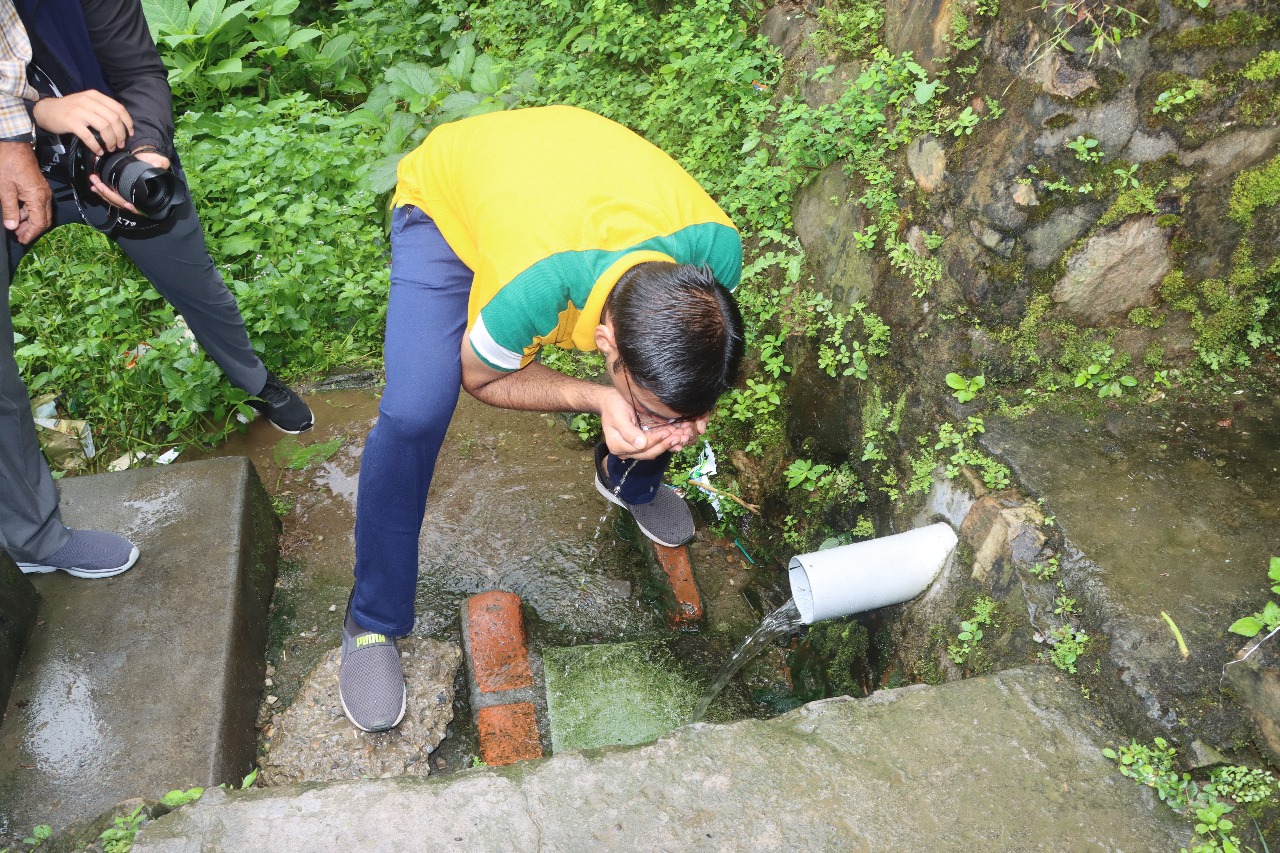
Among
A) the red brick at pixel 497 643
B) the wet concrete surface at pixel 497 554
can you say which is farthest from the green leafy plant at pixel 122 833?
the red brick at pixel 497 643

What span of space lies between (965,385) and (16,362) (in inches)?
112

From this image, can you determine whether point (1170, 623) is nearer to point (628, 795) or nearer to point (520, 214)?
point (628, 795)

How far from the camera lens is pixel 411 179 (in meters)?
2.30

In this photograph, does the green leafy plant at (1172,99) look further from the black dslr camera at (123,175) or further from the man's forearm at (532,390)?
the black dslr camera at (123,175)

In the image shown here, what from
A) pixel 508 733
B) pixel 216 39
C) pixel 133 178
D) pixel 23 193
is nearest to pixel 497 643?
pixel 508 733

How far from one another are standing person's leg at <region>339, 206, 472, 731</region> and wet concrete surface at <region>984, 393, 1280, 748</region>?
4.70 feet

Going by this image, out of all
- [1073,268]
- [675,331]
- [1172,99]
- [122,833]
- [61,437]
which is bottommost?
[61,437]

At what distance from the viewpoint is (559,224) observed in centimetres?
184

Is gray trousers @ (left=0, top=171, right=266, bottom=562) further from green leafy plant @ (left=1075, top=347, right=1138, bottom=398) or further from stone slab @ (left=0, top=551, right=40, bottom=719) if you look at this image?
green leafy plant @ (left=1075, top=347, right=1138, bottom=398)

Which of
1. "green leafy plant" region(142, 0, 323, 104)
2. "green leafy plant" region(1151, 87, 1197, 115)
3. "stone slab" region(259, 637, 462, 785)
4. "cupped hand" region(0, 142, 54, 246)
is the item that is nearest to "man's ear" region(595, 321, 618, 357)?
"stone slab" region(259, 637, 462, 785)

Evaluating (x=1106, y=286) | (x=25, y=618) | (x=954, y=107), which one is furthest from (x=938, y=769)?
(x=25, y=618)

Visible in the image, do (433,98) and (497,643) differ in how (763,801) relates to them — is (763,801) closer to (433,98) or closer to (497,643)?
(497,643)

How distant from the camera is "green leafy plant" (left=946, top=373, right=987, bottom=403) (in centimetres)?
239

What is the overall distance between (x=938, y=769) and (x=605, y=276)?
1201 millimetres
